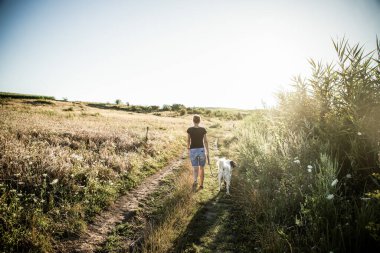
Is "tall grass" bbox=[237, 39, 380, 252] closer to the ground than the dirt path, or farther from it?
farther from it

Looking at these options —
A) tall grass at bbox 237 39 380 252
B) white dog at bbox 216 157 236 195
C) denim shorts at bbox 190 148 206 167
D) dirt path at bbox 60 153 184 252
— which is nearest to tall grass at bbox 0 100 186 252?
dirt path at bbox 60 153 184 252

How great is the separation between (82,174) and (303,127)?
802 centimetres

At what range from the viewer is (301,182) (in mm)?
5211

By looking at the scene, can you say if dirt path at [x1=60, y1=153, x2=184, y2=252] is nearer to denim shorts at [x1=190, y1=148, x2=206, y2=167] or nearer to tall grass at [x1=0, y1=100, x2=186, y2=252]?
tall grass at [x1=0, y1=100, x2=186, y2=252]

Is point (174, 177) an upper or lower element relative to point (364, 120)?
lower

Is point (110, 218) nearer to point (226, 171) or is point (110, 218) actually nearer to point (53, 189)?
point (53, 189)

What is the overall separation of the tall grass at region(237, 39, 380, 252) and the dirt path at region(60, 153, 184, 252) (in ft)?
10.9

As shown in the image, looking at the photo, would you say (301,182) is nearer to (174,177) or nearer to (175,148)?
(174,177)

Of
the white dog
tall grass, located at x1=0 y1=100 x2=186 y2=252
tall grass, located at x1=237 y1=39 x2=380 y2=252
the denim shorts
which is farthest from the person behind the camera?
the denim shorts

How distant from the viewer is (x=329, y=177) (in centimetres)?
401

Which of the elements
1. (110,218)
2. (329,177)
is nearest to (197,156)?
(110,218)

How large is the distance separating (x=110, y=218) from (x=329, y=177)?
5.33m

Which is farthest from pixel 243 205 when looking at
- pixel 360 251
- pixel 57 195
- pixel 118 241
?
pixel 57 195

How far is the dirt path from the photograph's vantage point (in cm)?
445
